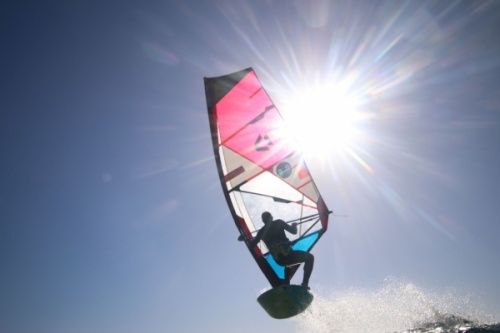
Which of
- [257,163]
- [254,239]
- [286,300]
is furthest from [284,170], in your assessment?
[286,300]

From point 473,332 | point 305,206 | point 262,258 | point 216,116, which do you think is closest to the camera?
point 473,332

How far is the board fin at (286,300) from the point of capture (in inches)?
233

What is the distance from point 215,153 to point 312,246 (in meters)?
4.06

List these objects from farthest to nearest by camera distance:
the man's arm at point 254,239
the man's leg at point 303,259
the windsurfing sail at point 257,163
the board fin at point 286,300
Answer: the windsurfing sail at point 257,163
the man's arm at point 254,239
the man's leg at point 303,259
the board fin at point 286,300

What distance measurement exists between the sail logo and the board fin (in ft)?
11.8

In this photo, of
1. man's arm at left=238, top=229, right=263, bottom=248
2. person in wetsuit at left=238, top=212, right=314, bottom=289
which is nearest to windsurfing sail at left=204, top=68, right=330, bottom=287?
man's arm at left=238, top=229, right=263, bottom=248

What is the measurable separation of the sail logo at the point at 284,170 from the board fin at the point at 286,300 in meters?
3.59

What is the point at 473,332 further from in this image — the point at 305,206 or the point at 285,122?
the point at 285,122

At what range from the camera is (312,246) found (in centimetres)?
882

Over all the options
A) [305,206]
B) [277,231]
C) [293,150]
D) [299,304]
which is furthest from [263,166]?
[299,304]

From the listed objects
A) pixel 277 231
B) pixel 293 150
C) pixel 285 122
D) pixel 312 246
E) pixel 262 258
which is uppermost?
pixel 285 122

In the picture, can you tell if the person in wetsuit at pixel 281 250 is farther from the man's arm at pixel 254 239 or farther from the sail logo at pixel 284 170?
the sail logo at pixel 284 170

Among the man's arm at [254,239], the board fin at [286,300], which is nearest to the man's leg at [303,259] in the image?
the board fin at [286,300]

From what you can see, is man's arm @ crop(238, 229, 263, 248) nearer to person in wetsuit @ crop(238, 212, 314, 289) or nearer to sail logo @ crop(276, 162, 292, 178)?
person in wetsuit @ crop(238, 212, 314, 289)
